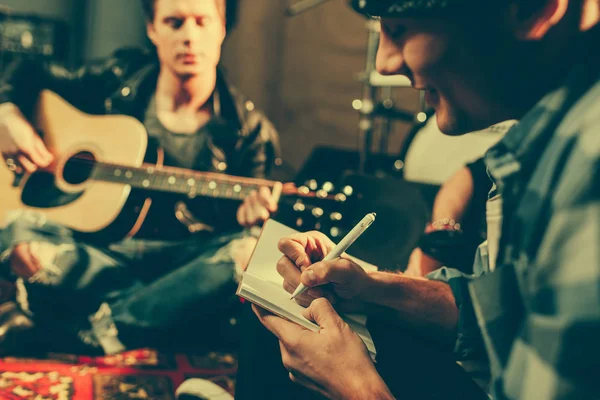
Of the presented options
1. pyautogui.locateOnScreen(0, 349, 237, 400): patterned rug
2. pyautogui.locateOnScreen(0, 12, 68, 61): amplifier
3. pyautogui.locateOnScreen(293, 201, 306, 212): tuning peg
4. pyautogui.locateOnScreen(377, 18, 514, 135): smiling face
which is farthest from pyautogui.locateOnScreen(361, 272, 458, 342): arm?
pyautogui.locateOnScreen(0, 12, 68, 61): amplifier

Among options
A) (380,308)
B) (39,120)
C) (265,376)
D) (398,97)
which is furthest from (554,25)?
(398,97)

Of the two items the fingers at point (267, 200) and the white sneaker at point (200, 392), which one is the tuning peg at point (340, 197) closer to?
the fingers at point (267, 200)

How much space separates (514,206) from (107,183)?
1.46 m

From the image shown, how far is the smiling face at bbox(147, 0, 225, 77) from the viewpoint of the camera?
1.91 m

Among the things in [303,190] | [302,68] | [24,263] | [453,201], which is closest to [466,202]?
[453,201]

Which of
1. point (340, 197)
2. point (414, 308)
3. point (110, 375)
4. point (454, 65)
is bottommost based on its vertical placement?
point (110, 375)

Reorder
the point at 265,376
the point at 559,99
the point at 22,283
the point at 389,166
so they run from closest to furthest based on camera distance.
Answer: the point at 559,99 < the point at 265,376 < the point at 22,283 < the point at 389,166

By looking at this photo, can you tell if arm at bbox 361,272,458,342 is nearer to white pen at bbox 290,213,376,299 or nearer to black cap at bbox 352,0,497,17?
white pen at bbox 290,213,376,299

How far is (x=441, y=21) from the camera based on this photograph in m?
0.67

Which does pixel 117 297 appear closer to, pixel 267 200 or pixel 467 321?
pixel 267 200

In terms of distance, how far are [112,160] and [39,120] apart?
0.33 m

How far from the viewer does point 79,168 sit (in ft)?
6.14

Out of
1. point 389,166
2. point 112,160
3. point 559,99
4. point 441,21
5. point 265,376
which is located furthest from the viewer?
point 389,166

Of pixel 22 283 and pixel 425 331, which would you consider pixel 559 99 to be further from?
pixel 22 283
